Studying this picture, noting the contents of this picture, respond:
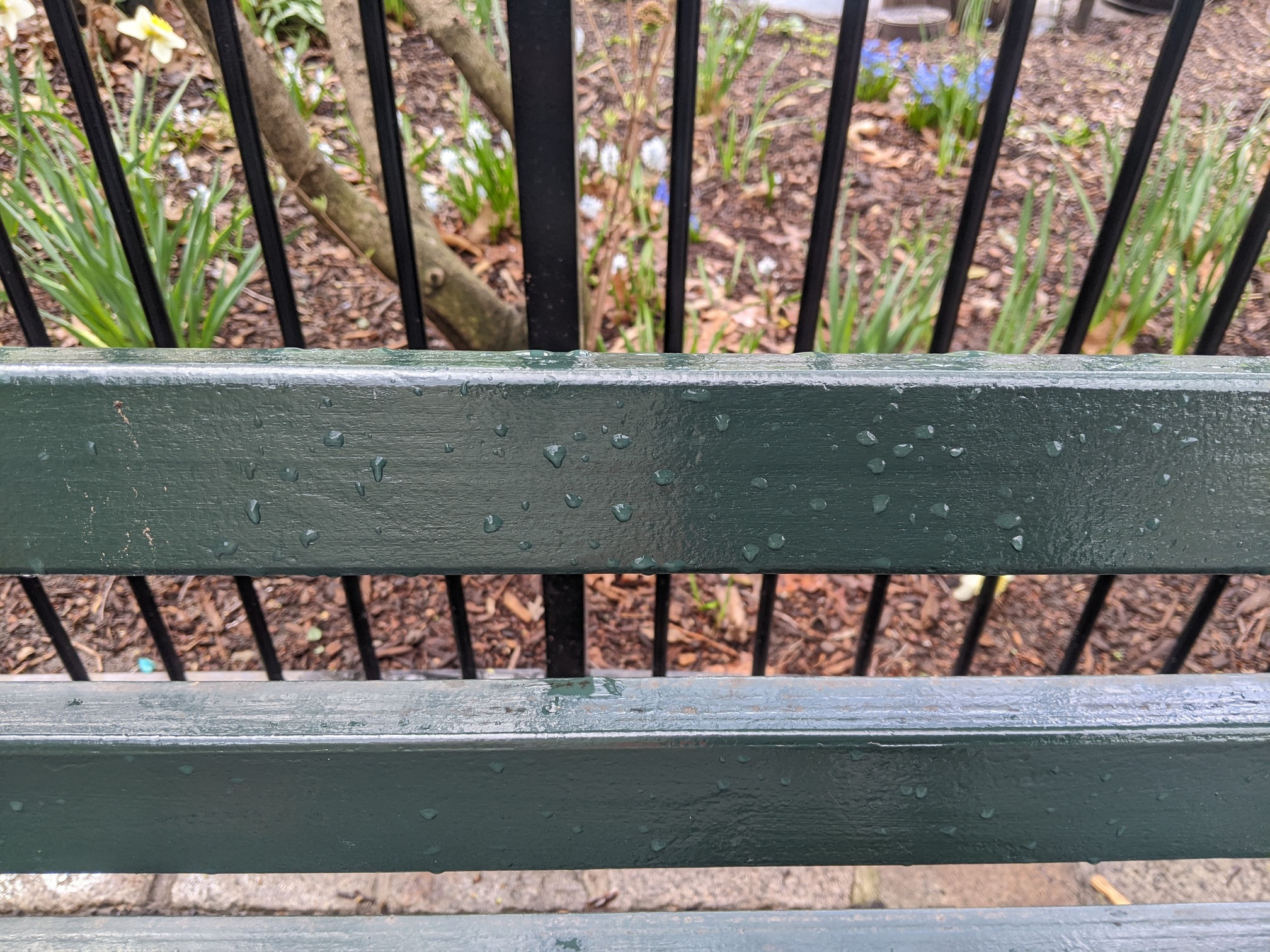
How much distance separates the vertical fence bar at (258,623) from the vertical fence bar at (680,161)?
555 mm

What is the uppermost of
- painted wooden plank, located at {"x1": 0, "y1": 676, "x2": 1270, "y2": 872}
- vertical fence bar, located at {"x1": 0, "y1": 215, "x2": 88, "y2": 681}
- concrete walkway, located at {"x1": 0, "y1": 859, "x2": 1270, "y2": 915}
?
vertical fence bar, located at {"x1": 0, "y1": 215, "x2": 88, "y2": 681}

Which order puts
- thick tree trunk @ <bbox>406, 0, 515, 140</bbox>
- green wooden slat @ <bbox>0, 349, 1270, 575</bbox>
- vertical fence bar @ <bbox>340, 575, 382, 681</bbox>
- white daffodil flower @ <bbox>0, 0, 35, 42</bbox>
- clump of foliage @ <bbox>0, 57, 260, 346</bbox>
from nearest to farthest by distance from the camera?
green wooden slat @ <bbox>0, 349, 1270, 575</bbox>
white daffodil flower @ <bbox>0, 0, 35, 42</bbox>
vertical fence bar @ <bbox>340, 575, 382, 681</bbox>
clump of foliage @ <bbox>0, 57, 260, 346</bbox>
thick tree trunk @ <bbox>406, 0, 515, 140</bbox>

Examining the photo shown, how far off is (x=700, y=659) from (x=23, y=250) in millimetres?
1746

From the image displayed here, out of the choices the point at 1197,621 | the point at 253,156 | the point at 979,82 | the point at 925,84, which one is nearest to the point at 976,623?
the point at 1197,621

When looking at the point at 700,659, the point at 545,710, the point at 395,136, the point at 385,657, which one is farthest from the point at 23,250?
the point at 545,710

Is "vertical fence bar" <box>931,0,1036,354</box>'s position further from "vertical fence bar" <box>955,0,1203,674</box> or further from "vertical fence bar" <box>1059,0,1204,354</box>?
"vertical fence bar" <box>1059,0,1204,354</box>

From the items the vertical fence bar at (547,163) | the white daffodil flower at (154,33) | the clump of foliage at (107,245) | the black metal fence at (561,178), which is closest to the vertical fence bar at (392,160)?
the black metal fence at (561,178)

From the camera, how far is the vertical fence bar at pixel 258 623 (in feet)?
3.83

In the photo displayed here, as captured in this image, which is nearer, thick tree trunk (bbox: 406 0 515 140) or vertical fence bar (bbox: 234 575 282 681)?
vertical fence bar (bbox: 234 575 282 681)

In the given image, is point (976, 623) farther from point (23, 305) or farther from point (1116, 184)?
point (23, 305)

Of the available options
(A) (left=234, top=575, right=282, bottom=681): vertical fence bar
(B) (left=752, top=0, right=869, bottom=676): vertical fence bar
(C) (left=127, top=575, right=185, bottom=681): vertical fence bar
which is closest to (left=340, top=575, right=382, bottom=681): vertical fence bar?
(A) (left=234, top=575, right=282, bottom=681): vertical fence bar

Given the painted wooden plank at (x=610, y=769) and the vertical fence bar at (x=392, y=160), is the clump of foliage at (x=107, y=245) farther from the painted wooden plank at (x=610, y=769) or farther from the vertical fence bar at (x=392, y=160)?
the painted wooden plank at (x=610, y=769)

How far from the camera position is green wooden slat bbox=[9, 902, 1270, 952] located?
877mm

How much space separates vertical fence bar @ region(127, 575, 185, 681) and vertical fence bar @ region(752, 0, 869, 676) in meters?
0.88
